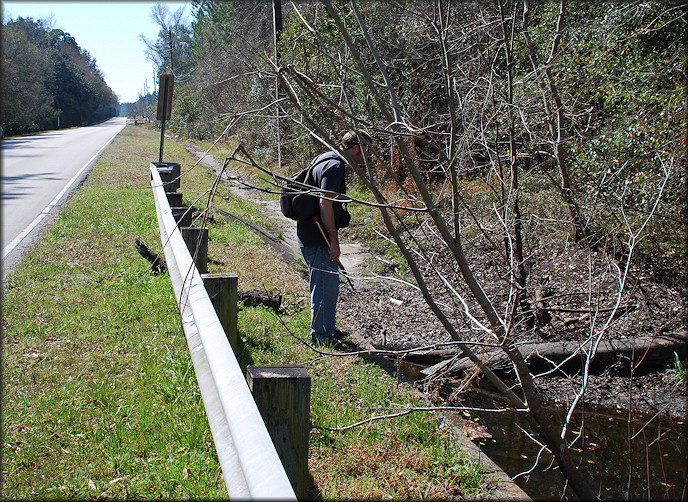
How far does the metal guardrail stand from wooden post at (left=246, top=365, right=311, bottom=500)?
179mm

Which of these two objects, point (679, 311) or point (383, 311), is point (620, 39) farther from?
point (383, 311)

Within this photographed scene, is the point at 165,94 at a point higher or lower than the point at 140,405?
higher

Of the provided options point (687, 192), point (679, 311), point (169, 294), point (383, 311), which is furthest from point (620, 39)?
point (169, 294)

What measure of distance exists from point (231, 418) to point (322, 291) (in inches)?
134

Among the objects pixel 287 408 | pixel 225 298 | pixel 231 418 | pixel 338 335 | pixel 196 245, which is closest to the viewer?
pixel 231 418

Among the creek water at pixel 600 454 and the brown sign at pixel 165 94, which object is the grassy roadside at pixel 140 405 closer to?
the creek water at pixel 600 454

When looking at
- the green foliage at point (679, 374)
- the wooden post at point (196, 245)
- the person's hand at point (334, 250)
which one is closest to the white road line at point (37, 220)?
the wooden post at point (196, 245)

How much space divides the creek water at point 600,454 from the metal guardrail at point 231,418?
2.10 metres

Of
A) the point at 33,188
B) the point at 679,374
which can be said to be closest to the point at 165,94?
the point at 33,188

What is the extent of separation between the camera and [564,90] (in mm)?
7938

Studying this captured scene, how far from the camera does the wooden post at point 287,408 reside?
245 centimetres

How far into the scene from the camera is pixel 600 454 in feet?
15.0

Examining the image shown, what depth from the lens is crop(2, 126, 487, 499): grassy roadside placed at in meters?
2.97

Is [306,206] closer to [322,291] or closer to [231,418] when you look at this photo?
[322,291]
